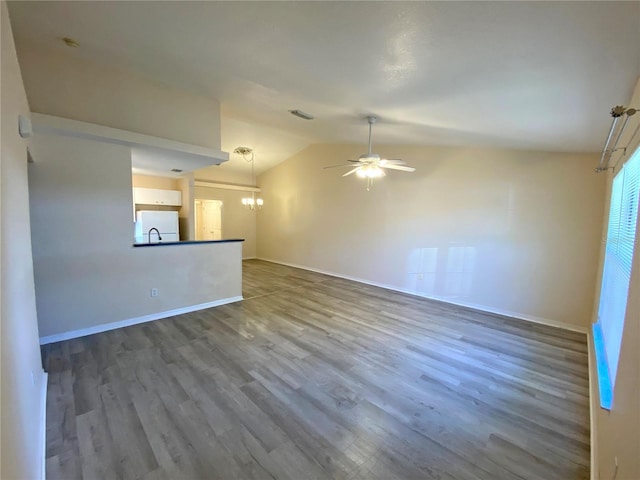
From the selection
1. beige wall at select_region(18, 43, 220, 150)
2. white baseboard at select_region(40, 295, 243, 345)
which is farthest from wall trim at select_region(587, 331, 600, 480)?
beige wall at select_region(18, 43, 220, 150)

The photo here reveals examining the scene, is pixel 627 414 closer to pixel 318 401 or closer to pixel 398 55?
pixel 318 401

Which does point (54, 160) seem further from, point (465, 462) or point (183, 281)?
point (465, 462)

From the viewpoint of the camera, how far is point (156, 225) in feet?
19.6

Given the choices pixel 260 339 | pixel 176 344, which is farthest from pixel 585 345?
pixel 176 344

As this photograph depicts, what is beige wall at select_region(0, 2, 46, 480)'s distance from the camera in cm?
105

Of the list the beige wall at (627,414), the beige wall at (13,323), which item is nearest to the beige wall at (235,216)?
the beige wall at (13,323)

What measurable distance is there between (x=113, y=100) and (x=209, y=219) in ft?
18.2

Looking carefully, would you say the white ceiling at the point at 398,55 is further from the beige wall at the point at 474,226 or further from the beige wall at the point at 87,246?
the beige wall at the point at 87,246

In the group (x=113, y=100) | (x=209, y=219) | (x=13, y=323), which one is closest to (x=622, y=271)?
(x=13, y=323)

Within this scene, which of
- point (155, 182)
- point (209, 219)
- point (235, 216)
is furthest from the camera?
point (235, 216)

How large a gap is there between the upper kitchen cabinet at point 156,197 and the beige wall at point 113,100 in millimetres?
2858

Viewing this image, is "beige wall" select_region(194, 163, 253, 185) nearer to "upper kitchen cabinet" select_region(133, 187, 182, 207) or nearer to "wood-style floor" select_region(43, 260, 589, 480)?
"upper kitchen cabinet" select_region(133, 187, 182, 207)

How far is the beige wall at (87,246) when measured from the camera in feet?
10.2

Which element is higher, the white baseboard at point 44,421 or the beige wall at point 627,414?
the beige wall at point 627,414
